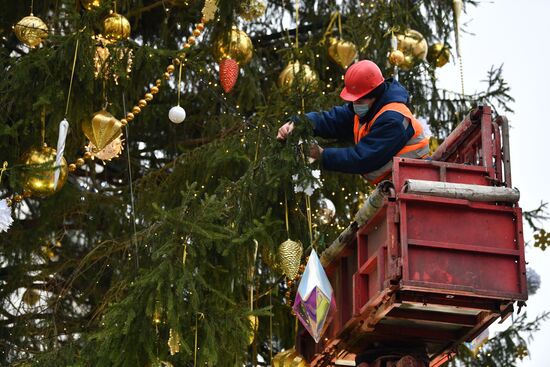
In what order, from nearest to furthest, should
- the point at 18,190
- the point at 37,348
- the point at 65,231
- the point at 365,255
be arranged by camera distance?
1. the point at 365,255
2. the point at 18,190
3. the point at 37,348
4. the point at 65,231

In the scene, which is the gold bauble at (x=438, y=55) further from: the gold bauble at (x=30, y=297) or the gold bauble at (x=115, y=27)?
the gold bauble at (x=30, y=297)

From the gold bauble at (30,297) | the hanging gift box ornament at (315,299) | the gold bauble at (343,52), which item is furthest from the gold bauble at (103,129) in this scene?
the gold bauble at (30,297)

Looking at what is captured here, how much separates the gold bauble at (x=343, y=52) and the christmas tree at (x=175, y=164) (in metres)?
0.01

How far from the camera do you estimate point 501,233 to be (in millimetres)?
8617

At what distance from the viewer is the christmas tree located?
9.61m

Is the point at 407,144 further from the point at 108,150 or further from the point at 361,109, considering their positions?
the point at 108,150

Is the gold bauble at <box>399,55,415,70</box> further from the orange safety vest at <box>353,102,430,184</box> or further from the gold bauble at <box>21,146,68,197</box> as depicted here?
the gold bauble at <box>21,146,68,197</box>

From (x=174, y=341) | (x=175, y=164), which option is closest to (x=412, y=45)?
(x=175, y=164)

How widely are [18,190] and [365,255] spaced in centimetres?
278

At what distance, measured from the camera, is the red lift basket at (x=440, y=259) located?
8.41m

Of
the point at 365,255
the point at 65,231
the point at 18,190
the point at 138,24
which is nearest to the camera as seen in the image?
the point at 365,255

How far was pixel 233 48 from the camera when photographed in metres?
11.0

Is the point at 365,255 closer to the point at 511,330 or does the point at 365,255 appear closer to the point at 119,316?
the point at 119,316

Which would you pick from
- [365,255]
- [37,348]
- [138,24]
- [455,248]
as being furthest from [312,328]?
[138,24]
